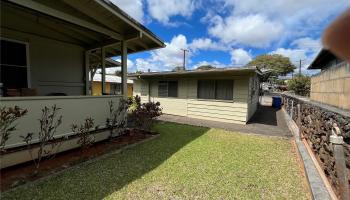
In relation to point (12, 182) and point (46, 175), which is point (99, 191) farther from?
point (12, 182)

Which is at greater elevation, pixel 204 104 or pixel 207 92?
pixel 207 92

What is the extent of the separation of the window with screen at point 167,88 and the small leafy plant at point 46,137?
29.5ft

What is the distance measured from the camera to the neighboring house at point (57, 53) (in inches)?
174

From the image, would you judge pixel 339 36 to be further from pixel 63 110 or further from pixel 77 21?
pixel 77 21

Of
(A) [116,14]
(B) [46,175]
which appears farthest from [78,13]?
(B) [46,175]

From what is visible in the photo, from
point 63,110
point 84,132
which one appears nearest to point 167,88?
point 84,132

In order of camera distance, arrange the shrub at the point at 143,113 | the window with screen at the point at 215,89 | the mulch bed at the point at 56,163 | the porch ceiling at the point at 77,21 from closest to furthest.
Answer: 1. the mulch bed at the point at 56,163
2. the porch ceiling at the point at 77,21
3. the shrub at the point at 143,113
4. the window with screen at the point at 215,89

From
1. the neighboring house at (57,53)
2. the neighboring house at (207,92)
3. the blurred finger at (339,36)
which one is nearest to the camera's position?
the blurred finger at (339,36)

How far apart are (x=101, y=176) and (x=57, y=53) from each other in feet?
16.9

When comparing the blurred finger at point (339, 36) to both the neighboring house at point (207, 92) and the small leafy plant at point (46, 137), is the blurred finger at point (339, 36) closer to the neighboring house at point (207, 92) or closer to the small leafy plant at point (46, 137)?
the small leafy plant at point (46, 137)

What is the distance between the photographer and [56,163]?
15.3 feet

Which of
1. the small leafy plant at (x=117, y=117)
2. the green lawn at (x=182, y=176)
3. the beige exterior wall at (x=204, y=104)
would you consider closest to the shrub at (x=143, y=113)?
the small leafy plant at (x=117, y=117)

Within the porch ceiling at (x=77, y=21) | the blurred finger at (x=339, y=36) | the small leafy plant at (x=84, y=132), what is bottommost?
the small leafy plant at (x=84, y=132)

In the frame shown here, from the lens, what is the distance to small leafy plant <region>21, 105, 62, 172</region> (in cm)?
430
